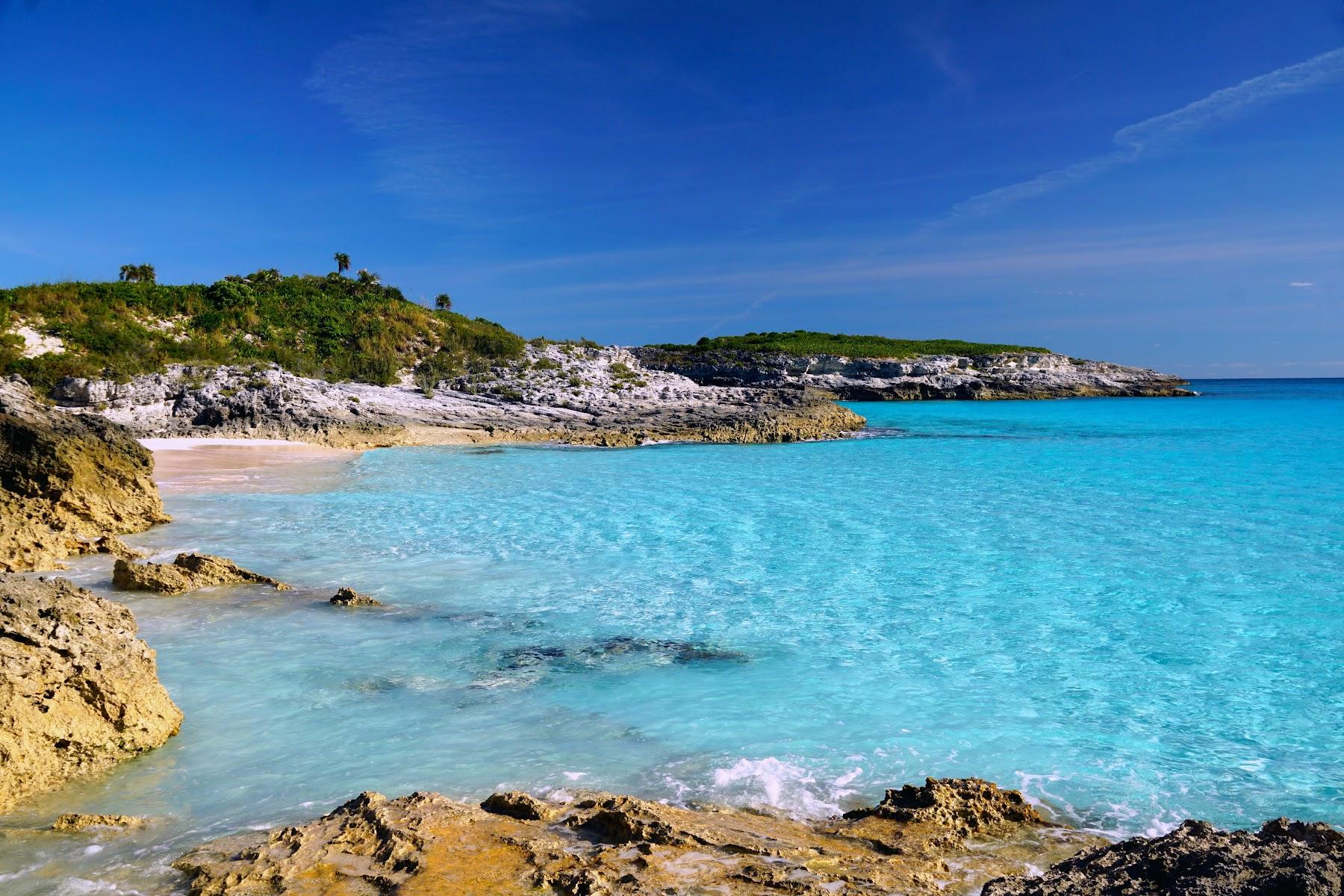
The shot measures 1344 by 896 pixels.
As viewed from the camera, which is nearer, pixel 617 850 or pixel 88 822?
pixel 617 850

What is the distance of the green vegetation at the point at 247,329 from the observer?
29531 mm

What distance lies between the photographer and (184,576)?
27.9 ft

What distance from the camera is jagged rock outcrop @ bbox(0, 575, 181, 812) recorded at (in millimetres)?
4375

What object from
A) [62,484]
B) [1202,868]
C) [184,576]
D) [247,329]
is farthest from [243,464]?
[247,329]

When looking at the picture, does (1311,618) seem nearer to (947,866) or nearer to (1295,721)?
(1295,721)

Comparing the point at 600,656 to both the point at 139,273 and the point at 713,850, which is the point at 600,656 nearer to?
the point at 713,850

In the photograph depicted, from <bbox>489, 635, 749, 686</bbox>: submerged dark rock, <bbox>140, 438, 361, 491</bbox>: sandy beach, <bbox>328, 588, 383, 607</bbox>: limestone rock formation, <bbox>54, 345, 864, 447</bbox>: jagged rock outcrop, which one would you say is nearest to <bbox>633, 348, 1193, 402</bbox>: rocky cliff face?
<bbox>54, 345, 864, 447</bbox>: jagged rock outcrop

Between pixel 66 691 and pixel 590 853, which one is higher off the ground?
pixel 66 691

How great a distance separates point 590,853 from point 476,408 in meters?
28.6

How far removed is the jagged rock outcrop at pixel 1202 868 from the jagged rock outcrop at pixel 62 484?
32.3 feet

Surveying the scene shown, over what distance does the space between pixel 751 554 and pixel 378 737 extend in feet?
23.0

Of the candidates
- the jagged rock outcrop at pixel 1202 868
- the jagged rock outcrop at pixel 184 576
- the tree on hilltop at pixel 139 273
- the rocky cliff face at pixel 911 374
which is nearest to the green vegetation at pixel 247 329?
the tree on hilltop at pixel 139 273

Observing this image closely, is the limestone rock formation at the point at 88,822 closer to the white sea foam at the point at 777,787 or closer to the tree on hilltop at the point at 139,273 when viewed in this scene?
the white sea foam at the point at 777,787

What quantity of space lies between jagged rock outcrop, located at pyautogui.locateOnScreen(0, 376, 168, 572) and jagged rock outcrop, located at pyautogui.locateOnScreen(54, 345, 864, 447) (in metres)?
13.8
